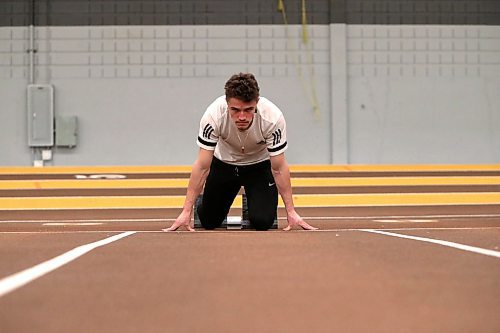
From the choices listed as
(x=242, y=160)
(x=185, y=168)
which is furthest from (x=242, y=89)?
(x=185, y=168)

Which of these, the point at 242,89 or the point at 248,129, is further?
the point at 248,129

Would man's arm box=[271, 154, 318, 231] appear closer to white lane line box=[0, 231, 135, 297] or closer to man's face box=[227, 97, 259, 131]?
man's face box=[227, 97, 259, 131]

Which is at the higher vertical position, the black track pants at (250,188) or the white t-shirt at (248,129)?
the white t-shirt at (248,129)

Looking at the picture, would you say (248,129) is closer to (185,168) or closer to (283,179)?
(283,179)

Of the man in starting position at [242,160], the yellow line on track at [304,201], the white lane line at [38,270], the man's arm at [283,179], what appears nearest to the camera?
the white lane line at [38,270]

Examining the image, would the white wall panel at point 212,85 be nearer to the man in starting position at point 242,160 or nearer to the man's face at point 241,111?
the man in starting position at point 242,160

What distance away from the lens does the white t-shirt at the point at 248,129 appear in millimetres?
3639

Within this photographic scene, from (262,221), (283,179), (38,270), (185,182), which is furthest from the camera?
(185,182)

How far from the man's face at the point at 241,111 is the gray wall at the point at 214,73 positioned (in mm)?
5148

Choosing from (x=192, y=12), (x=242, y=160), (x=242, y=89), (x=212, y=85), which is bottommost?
(x=242, y=160)

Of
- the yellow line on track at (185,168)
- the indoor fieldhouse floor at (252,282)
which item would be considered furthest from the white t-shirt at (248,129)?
the yellow line on track at (185,168)

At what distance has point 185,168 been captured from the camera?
27.0ft

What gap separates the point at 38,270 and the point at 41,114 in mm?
6745

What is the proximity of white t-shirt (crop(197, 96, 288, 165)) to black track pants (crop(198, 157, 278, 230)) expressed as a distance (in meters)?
0.30
